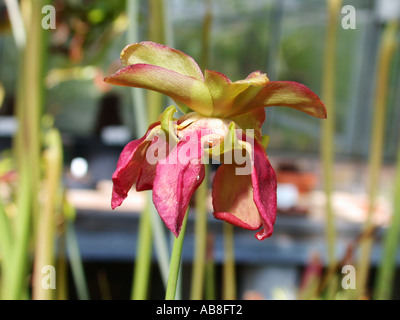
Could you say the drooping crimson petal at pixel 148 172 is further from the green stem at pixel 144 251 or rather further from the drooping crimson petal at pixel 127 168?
the green stem at pixel 144 251

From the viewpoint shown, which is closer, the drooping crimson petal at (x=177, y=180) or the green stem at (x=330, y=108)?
the drooping crimson petal at (x=177, y=180)

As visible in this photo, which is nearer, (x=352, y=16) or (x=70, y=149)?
(x=352, y=16)

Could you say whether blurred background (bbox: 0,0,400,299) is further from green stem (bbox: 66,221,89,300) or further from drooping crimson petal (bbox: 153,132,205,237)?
drooping crimson petal (bbox: 153,132,205,237)

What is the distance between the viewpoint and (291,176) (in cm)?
144

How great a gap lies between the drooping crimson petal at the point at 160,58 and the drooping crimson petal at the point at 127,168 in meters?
0.02

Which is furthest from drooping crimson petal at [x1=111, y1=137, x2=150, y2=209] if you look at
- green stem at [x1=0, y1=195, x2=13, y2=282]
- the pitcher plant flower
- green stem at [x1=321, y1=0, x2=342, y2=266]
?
green stem at [x1=321, y1=0, x2=342, y2=266]

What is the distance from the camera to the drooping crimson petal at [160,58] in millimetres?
100

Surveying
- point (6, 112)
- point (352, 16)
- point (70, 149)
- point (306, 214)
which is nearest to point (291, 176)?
point (306, 214)

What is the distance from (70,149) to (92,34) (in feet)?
2.63

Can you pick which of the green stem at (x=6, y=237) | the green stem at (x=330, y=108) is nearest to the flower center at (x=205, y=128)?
the green stem at (x=6, y=237)

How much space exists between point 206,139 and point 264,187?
2 cm

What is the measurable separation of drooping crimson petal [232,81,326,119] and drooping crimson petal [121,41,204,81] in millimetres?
12
